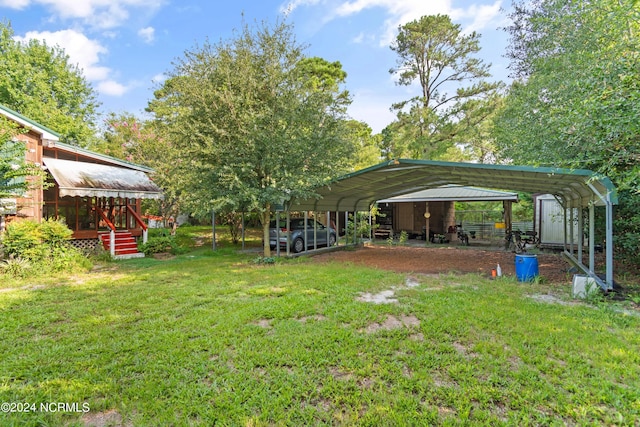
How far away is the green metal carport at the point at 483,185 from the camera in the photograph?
570 centimetres

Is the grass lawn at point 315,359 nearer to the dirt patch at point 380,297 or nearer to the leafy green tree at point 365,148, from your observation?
the dirt patch at point 380,297

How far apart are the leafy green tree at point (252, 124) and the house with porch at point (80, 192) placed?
3.14 metres

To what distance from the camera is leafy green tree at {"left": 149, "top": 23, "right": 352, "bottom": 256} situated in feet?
28.6

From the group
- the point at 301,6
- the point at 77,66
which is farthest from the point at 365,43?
the point at 77,66

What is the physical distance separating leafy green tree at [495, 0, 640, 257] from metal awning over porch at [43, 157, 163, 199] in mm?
12157

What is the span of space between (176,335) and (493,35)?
14.9 metres

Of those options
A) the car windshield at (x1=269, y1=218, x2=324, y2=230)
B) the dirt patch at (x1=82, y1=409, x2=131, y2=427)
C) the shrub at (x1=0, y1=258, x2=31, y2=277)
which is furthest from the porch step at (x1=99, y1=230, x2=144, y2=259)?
the dirt patch at (x1=82, y1=409, x2=131, y2=427)

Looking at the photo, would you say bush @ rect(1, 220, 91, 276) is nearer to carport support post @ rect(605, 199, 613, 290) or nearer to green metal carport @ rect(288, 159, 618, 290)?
green metal carport @ rect(288, 159, 618, 290)

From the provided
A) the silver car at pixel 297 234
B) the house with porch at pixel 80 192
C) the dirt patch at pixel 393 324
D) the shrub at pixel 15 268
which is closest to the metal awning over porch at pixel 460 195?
the silver car at pixel 297 234

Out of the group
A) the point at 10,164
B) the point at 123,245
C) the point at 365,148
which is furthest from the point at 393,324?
the point at 365,148

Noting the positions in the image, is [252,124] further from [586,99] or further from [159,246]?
[586,99]

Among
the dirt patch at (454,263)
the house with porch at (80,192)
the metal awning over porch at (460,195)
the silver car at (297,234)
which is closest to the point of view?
the dirt patch at (454,263)

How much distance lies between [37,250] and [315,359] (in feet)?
28.0

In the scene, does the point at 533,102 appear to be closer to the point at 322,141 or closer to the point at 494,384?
the point at 322,141
